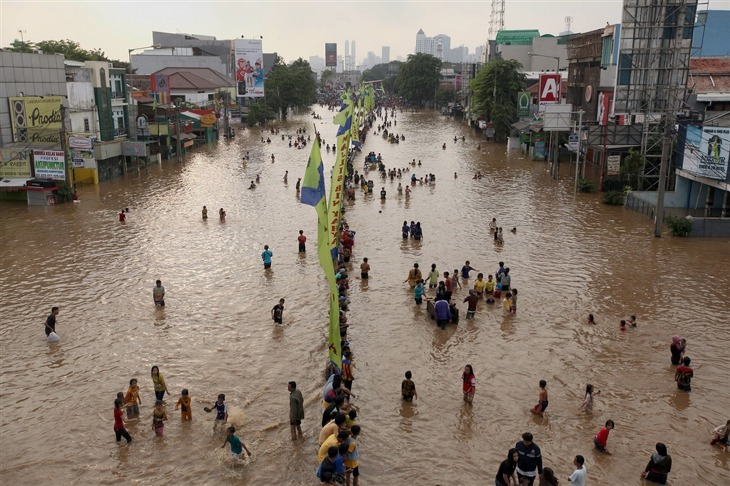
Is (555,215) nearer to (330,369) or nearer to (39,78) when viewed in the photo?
(330,369)

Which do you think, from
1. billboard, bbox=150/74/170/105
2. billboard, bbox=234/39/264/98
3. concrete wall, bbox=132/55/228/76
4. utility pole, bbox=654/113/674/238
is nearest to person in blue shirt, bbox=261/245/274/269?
utility pole, bbox=654/113/674/238

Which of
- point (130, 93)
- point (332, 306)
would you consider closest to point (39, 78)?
point (130, 93)

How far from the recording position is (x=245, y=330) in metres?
18.5

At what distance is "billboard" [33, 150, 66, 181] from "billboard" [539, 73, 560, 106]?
39113 mm

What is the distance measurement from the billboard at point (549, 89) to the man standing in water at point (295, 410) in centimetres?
4821

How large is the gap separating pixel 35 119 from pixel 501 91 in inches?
1860

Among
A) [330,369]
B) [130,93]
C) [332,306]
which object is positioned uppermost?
[130,93]

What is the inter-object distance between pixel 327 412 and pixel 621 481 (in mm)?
5570

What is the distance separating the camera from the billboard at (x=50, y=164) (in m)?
34.9

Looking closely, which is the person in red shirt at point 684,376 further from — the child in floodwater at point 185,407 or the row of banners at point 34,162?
the row of banners at point 34,162

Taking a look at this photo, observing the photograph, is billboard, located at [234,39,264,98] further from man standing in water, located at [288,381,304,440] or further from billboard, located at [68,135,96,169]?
man standing in water, located at [288,381,304,440]

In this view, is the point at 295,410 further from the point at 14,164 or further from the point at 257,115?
the point at 257,115

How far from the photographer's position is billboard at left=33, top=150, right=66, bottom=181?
34.9 metres

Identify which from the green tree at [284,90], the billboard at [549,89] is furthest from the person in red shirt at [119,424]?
the green tree at [284,90]
